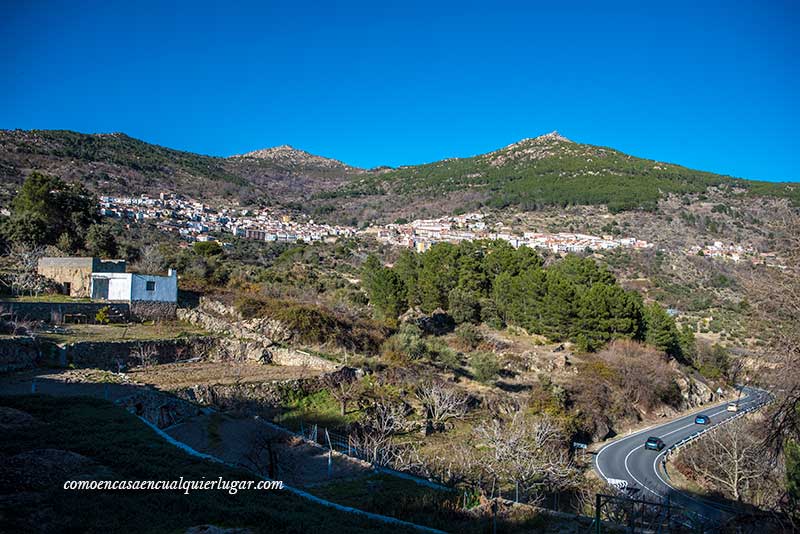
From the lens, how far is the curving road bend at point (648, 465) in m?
13.9

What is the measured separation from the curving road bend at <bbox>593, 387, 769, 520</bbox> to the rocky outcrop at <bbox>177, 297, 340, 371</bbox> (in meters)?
9.64

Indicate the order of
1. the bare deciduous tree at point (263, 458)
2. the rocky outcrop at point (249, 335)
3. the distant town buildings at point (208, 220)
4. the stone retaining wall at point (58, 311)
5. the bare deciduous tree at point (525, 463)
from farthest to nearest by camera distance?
the distant town buildings at point (208, 220)
the rocky outcrop at point (249, 335)
the stone retaining wall at point (58, 311)
the bare deciduous tree at point (525, 463)
the bare deciduous tree at point (263, 458)

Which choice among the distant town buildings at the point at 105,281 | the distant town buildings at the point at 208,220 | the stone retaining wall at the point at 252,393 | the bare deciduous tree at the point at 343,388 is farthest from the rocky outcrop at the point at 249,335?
the distant town buildings at the point at 208,220

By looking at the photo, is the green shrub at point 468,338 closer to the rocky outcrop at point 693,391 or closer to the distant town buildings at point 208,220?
the rocky outcrop at point 693,391

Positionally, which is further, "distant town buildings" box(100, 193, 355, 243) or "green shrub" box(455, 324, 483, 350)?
"distant town buildings" box(100, 193, 355, 243)

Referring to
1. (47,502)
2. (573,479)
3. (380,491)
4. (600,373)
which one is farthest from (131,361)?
(600,373)

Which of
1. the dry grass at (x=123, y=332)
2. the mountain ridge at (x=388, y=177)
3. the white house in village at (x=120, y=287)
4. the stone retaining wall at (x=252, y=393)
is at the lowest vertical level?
the stone retaining wall at (x=252, y=393)

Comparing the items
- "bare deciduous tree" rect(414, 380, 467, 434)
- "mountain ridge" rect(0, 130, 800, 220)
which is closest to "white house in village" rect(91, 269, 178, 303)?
"bare deciduous tree" rect(414, 380, 467, 434)

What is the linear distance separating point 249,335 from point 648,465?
14.9 m

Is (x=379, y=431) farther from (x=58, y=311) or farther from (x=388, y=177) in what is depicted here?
(x=388, y=177)

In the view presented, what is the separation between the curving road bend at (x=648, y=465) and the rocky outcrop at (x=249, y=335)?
31.6ft

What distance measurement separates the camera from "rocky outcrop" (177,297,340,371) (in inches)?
750

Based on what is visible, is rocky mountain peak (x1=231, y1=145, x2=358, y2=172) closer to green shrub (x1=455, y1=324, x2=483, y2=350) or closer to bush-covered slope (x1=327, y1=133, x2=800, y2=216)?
bush-covered slope (x1=327, y1=133, x2=800, y2=216)

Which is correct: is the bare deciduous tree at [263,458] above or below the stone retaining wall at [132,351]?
below
